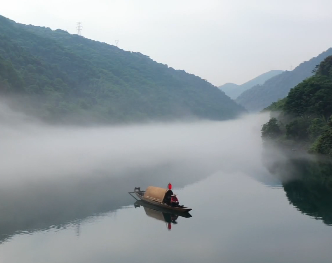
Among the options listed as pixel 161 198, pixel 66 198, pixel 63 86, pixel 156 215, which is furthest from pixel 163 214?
pixel 63 86

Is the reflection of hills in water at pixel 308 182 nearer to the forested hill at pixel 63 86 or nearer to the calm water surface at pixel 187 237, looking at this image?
the calm water surface at pixel 187 237

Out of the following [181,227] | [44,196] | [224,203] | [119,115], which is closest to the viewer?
[181,227]

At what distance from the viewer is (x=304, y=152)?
71375 millimetres

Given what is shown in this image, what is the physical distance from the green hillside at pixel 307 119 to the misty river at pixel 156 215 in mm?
12114

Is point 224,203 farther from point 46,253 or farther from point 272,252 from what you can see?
point 46,253

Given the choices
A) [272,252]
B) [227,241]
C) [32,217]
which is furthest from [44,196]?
[272,252]

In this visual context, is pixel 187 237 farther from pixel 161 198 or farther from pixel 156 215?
pixel 161 198

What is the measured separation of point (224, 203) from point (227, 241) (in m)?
11.3

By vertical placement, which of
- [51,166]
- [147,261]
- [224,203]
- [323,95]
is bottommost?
[147,261]

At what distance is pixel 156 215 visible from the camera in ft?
113

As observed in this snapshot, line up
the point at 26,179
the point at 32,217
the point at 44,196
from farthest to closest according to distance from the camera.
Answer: the point at 26,179, the point at 44,196, the point at 32,217

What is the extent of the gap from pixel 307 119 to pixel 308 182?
33.0m

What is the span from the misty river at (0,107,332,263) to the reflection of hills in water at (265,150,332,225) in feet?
0.58

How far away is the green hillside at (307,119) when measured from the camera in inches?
2736
